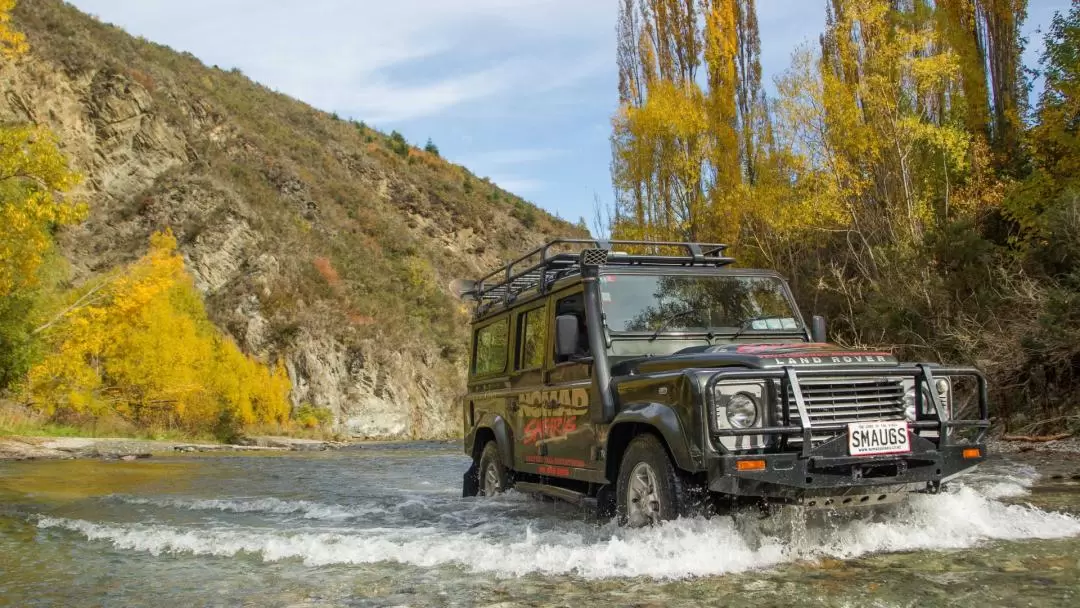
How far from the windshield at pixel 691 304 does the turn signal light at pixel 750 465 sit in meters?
1.92

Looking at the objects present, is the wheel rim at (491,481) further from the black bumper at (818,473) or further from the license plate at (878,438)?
the license plate at (878,438)

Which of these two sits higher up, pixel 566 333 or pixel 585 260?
pixel 585 260

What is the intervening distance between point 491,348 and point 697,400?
4618mm

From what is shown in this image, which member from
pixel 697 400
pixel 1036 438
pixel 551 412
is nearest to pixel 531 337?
pixel 551 412

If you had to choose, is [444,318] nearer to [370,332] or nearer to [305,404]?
[370,332]

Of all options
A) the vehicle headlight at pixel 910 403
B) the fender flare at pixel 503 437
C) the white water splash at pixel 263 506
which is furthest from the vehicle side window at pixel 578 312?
the white water splash at pixel 263 506

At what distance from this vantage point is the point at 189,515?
30.0 feet

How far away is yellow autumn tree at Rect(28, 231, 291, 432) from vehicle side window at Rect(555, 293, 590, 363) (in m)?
22.9

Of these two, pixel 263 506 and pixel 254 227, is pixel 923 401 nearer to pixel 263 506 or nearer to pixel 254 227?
pixel 263 506

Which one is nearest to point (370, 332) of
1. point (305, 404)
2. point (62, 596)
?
point (305, 404)

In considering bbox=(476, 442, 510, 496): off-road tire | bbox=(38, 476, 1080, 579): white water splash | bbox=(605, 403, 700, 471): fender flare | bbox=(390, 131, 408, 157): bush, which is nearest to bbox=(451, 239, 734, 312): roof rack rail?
bbox=(605, 403, 700, 471): fender flare

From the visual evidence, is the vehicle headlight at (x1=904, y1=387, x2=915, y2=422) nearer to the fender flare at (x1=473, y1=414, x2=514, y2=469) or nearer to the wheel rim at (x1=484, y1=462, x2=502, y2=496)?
the fender flare at (x1=473, y1=414, x2=514, y2=469)

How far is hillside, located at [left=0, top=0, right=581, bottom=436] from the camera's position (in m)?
44.1

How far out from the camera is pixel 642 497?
6.04 meters
